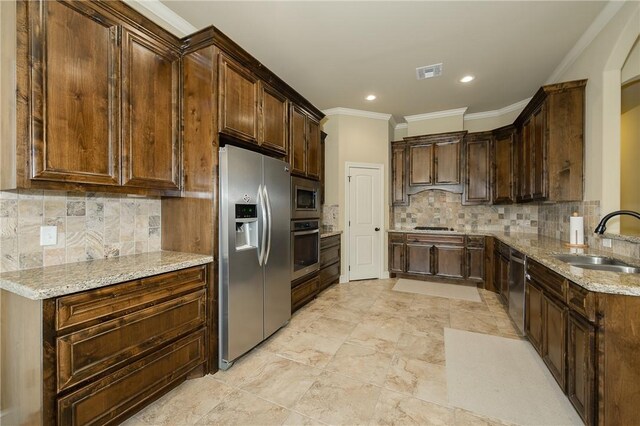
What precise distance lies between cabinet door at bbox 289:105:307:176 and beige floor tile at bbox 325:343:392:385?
Answer: 200cm

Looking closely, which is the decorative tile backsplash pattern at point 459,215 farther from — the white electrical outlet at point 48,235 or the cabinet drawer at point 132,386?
the white electrical outlet at point 48,235

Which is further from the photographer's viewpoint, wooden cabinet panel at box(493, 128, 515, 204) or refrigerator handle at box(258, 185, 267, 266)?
wooden cabinet panel at box(493, 128, 515, 204)

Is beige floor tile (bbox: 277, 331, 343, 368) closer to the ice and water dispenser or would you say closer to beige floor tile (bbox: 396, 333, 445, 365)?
beige floor tile (bbox: 396, 333, 445, 365)

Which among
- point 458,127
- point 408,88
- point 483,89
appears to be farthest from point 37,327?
point 458,127

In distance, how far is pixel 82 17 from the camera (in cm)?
161

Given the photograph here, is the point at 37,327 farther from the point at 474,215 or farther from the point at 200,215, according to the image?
the point at 474,215

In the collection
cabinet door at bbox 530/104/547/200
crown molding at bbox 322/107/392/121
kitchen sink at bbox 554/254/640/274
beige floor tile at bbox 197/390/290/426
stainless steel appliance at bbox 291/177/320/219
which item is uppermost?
crown molding at bbox 322/107/392/121

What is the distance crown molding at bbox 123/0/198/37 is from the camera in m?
2.20

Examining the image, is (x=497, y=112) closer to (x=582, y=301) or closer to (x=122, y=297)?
(x=582, y=301)

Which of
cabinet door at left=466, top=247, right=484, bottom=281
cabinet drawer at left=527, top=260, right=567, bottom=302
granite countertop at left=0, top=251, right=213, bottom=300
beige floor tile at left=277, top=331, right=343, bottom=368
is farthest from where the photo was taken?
cabinet door at left=466, top=247, right=484, bottom=281

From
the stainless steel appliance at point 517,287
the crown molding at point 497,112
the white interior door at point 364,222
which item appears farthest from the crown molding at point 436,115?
the stainless steel appliance at point 517,287

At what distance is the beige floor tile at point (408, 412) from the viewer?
5.38 feet

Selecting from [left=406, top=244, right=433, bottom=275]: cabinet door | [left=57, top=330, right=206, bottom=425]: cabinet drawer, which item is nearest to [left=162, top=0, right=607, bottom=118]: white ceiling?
[left=406, top=244, right=433, bottom=275]: cabinet door

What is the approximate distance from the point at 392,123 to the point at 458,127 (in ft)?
3.90
